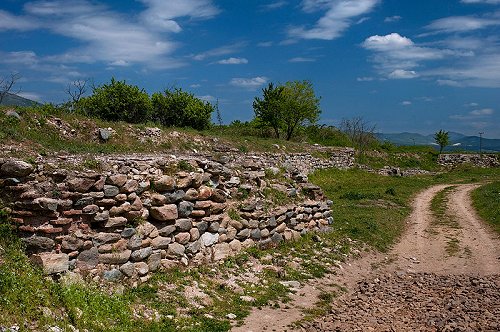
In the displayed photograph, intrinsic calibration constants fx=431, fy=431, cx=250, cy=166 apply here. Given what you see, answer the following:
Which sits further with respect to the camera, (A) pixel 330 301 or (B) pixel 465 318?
(A) pixel 330 301

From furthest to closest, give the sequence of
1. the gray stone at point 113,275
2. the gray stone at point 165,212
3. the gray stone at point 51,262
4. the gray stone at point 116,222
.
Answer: the gray stone at point 165,212
the gray stone at point 116,222
the gray stone at point 113,275
the gray stone at point 51,262

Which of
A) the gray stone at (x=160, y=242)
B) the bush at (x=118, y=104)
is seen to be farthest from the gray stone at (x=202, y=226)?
the bush at (x=118, y=104)

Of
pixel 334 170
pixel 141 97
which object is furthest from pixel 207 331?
pixel 334 170

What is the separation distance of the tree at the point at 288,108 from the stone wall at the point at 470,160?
53.6 ft

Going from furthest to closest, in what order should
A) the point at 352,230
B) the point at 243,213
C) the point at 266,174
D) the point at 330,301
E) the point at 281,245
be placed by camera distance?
1. the point at 352,230
2. the point at 266,174
3. the point at 281,245
4. the point at 243,213
5. the point at 330,301

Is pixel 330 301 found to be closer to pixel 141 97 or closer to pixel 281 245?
pixel 281 245

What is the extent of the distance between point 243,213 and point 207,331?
4.22m

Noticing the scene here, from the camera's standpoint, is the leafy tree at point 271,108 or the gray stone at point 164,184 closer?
the gray stone at point 164,184

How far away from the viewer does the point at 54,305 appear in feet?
19.4

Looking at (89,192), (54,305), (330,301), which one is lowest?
(330,301)

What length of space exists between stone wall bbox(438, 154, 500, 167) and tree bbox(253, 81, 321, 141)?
1634 cm

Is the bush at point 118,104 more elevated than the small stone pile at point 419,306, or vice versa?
the bush at point 118,104

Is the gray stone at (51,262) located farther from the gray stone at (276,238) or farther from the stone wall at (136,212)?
the gray stone at (276,238)

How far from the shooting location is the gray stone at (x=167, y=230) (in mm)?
8600
